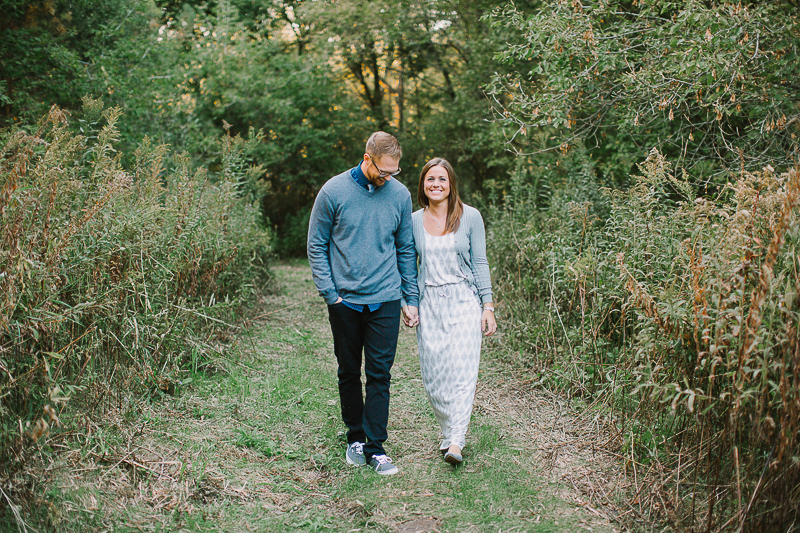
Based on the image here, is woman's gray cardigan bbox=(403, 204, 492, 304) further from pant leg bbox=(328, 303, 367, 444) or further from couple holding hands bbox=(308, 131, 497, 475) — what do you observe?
pant leg bbox=(328, 303, 367, 444)

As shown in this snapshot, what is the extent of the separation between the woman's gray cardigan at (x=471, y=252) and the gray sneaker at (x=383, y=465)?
39.5 inches

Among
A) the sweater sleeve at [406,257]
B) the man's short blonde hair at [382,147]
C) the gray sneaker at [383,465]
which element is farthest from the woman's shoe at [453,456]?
the man's short blonde hair at [382,147]

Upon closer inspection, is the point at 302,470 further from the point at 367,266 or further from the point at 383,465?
the point at 367,266

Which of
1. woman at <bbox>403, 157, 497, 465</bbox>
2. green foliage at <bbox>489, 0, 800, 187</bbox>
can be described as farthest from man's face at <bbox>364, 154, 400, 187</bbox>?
green foliage at <bbox>489, 0, 800, 187</bbox>

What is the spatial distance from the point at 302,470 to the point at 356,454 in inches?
13.3

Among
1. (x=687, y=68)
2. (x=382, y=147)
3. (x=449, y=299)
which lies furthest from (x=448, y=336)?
(x=687, y=68)

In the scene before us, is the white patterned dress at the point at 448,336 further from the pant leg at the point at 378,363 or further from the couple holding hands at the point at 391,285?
the pant leg at the point at 378,363

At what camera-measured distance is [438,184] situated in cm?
374

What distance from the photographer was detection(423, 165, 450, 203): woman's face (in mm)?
3748

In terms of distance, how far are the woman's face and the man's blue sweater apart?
0.28 m

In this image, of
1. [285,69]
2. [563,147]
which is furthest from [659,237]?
[285,69]

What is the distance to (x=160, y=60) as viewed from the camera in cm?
1009

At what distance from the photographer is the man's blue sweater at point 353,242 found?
349 cm

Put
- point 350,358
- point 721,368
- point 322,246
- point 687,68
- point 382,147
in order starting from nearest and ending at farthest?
point 721,368 → point 382,147 → point 322,246 → point 350,358 → point 687,68
